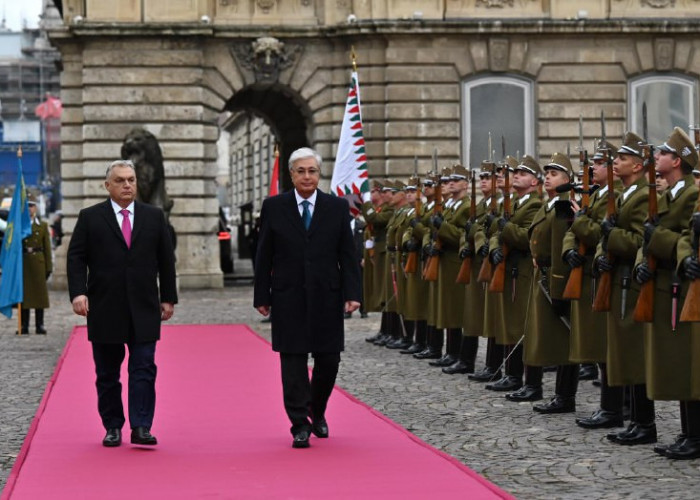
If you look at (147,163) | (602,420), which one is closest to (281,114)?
(147,163)

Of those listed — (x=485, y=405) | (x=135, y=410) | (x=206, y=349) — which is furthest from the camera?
(x=206, y=349)

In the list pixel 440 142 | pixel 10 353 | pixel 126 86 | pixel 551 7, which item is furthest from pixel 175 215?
pixel 10 353

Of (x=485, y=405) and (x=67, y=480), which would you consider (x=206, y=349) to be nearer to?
(x=485, y=405)

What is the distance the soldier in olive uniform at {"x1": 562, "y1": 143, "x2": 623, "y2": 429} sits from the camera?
1143 centimetres

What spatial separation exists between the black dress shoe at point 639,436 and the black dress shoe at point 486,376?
400 centimetres

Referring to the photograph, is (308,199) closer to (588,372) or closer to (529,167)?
(529,167)

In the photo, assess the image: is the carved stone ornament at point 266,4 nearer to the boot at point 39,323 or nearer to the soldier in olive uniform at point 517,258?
the boot at point 39,323

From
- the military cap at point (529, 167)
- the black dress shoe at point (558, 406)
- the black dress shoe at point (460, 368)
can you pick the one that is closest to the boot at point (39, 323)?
the black dress shoe at point (460, 368)

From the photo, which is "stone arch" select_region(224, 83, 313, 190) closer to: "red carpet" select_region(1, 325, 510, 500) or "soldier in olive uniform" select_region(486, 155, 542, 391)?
"soldier in olive uniform" select_region(486, 155, 542, 391)

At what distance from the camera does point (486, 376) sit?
14.8m

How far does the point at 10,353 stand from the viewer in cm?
1897

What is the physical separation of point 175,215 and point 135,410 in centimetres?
2291

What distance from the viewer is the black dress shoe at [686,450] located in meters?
9.86

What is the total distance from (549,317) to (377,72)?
2103 centimetres
